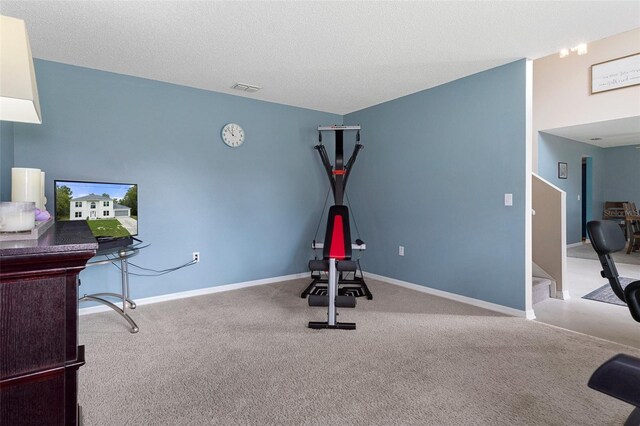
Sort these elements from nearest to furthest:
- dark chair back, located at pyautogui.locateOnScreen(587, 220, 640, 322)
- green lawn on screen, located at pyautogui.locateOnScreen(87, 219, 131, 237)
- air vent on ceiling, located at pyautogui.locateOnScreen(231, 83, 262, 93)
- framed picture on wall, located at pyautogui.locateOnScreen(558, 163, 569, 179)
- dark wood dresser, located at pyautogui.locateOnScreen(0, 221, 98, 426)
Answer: dark wood dresser, located at pyautogui.locateOnScreen(0, 221, 98, 426) < dark chair back, located at pyautogui.locateOnScreen(587, 220, 640, 322) < green lawn on screen, located at pyautogui.locateOnScreen(87, 219, 131, 237) < air vent on ceiling, located at pyautogui.locateOnScreen(231, 83, 262, 93) < framed picture on wall, located at pyautogui.locateOnScreen(558, 163, 569, 179)

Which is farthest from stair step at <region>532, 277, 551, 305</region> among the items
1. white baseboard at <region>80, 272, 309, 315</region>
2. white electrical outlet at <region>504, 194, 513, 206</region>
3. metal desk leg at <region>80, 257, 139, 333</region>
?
metal desk leg at <region>80, 257, 139, 333</region>

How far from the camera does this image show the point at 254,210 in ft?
13.9

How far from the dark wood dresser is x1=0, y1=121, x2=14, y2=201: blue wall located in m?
2.61

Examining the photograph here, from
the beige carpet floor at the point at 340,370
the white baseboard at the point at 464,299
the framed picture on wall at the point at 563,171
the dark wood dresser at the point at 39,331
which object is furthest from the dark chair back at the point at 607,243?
the framed picture on wall at the point at 563,171

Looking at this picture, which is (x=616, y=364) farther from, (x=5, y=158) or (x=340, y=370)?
(x=5, y=158)

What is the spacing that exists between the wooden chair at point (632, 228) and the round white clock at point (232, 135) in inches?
281

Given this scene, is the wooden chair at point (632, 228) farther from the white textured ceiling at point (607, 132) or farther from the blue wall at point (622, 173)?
the blue wall at point (622, 173)

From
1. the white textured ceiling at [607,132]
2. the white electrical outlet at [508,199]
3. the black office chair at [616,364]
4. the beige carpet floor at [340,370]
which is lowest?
the beige carpet floor at [340,370]

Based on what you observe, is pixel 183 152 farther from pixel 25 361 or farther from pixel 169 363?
pixel 25 361

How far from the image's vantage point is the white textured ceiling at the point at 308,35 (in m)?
2.22

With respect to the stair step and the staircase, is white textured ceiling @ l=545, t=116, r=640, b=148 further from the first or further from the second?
the stair step

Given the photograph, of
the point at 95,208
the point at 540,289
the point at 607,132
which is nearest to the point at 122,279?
the point at 95,208

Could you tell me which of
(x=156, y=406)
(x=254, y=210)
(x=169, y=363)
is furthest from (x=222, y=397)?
(x=254, y=210)

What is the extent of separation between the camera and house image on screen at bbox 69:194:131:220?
2969 millimetres
